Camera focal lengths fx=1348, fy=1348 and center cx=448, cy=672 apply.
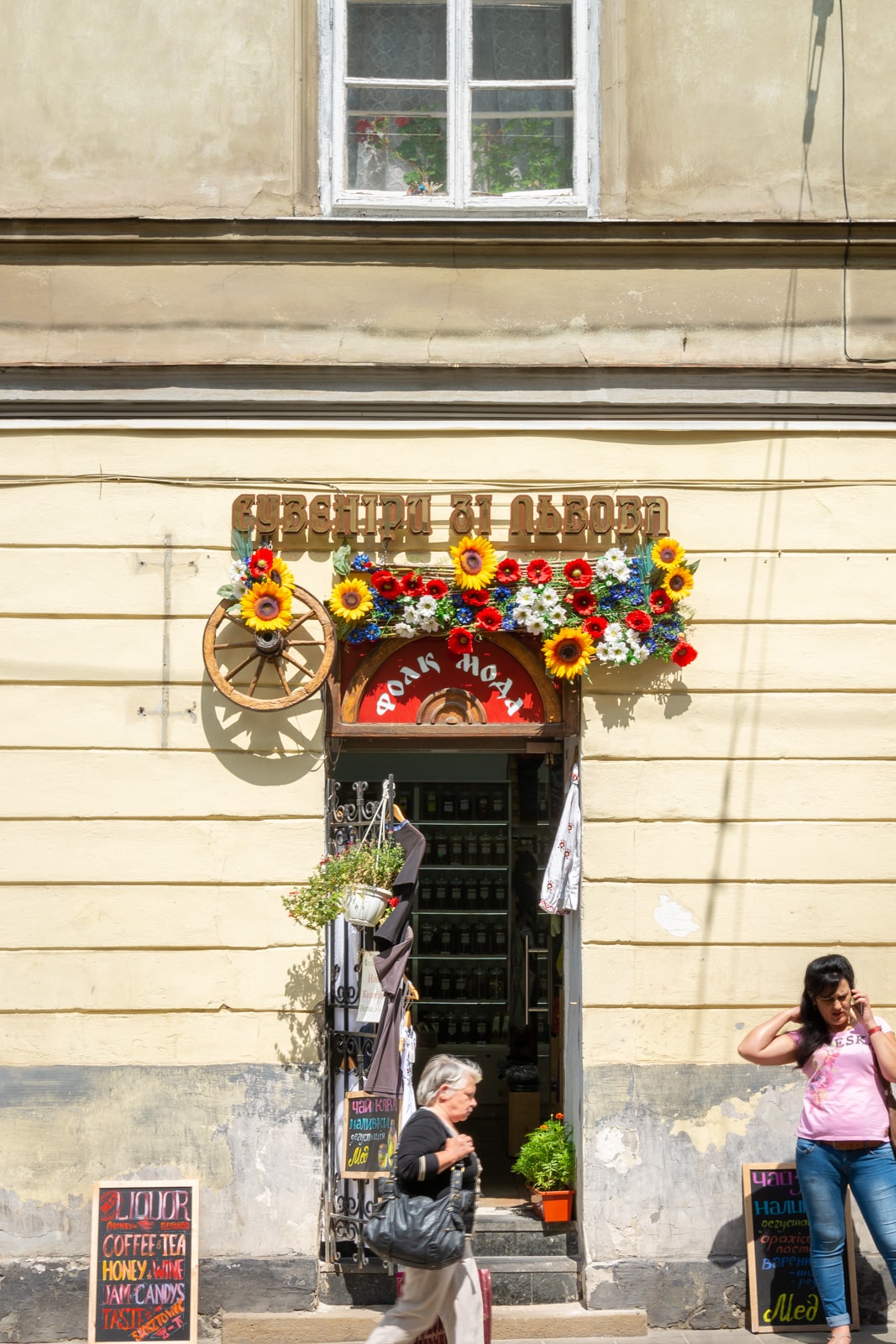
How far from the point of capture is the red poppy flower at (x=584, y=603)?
667cm

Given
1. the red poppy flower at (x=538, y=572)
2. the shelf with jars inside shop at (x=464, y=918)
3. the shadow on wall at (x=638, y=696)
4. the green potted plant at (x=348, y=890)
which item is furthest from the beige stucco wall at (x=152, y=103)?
the shelf with jars inside shop at (x=464, y=918)

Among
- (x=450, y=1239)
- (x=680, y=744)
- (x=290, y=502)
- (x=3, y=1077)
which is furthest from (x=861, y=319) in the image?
(x=3, y=1077)

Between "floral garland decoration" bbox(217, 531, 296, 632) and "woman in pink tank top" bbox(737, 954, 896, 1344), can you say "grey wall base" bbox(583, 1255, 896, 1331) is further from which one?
"floral garland decoration" bbox(217, 531, 296, 632)

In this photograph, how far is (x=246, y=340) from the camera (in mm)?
6812

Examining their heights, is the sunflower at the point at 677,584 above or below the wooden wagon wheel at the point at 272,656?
above

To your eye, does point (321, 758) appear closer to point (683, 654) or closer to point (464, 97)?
point (683, 654)

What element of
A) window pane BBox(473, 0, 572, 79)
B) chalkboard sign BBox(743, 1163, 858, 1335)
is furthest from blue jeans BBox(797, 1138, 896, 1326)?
window pane BBox(473, 0, 572, 79)

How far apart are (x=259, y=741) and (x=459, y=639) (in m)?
1.11

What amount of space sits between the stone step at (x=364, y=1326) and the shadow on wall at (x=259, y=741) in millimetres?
2497

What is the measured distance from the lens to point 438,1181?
4969mm

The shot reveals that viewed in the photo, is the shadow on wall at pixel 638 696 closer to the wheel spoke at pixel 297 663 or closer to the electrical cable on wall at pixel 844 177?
the wheel spoke at pixel 297 663

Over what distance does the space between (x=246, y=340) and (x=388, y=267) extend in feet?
2.67

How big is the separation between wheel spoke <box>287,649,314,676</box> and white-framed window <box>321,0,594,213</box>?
96.5 inches

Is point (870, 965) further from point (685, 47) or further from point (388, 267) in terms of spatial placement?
point (685, 47)
